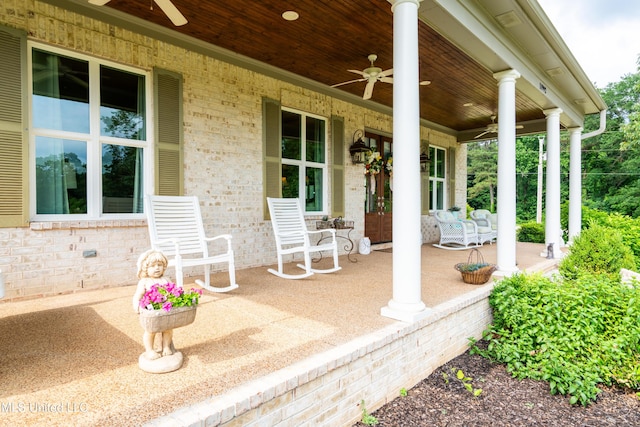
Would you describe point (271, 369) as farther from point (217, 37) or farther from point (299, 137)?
point (299, 137)

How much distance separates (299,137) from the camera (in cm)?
577

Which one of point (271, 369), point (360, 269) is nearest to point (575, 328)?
point (360, 269)

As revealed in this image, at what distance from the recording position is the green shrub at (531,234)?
911 cm

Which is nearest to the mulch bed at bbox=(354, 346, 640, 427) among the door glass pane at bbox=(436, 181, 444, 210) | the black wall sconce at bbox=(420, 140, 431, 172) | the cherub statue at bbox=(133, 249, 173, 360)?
the cherub statue at bbox=(133, 249, 173, 360)

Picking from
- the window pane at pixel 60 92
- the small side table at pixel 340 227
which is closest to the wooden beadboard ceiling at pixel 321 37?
the window pane at pixel 60 92

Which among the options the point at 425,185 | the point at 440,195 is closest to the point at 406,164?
the point at 425,185

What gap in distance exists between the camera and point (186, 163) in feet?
14.2

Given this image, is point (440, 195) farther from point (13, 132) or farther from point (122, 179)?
point (13, 132)

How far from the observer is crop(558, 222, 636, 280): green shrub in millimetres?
4832

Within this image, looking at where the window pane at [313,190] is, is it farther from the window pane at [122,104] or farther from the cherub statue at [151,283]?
the cherub statue at [151,283]

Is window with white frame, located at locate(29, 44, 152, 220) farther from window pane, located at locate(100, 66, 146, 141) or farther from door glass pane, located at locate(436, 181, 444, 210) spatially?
door glass pane, located at locate(436, 181, 444, 210)

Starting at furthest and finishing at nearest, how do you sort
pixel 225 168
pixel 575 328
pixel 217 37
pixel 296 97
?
pixel 296 97 < pixel 225 168 < pixel 217 37 < pixel 575 328

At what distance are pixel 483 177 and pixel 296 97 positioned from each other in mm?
20975

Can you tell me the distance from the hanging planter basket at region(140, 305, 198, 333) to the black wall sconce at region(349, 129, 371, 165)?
5.05 m
